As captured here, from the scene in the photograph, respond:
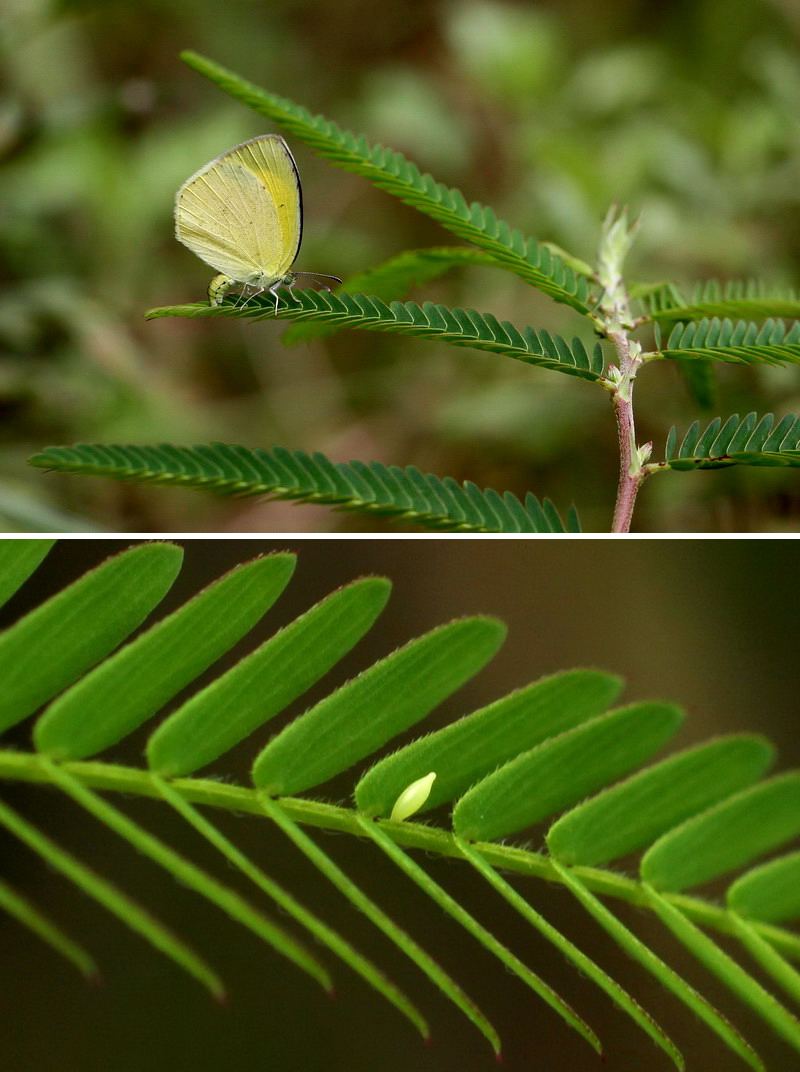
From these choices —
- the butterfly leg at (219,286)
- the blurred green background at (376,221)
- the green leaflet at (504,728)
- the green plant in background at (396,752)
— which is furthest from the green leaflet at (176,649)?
the blurred green background at (376,221)

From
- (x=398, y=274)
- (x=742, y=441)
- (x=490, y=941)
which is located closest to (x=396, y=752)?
(x=490, y=941)

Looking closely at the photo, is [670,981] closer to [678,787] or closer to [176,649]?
[678,787]

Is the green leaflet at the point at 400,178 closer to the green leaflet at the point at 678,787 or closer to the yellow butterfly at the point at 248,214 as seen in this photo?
the yellow butterfly at the point at 248,214

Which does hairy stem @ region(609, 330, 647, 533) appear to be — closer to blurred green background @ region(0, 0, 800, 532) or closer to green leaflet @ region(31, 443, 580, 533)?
green leaflet @ region(31, 443, 580, 533)

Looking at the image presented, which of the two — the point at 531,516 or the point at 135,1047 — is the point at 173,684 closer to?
the point at 531,516

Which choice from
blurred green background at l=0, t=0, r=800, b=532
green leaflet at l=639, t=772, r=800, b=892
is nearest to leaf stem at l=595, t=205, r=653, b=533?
green leaflet at l=639, t=772, r=800, b=892
